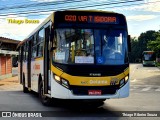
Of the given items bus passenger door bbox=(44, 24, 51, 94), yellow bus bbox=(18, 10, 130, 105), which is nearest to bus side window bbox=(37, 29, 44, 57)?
bus passenger door bbox=(44, 24, 51, 94)

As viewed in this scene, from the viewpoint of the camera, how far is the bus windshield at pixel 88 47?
39.3ft

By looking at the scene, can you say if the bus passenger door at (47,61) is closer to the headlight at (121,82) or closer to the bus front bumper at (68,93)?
the bus front bumper at (68,93)

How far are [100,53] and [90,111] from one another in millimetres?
2024

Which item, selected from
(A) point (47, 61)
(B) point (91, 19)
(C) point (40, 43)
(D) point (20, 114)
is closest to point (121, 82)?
(B) point (91, 19)

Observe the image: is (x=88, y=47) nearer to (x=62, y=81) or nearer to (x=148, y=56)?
(x=62, y=81)

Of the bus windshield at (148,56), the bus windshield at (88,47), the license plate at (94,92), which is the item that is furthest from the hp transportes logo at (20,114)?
the bus windshield at (148,56)

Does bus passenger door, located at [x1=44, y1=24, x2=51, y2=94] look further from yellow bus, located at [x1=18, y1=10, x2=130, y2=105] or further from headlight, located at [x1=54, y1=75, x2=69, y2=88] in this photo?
headlight, located at [x1=54, y1=75, x2=69, y2=88]

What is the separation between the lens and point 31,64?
57.9 ft

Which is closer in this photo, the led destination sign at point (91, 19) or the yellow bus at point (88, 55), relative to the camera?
the yellow bus at point (88, 55)

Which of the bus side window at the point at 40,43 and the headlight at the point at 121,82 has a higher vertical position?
the bus side window at the point at 40,43

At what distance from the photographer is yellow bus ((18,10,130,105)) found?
11.8 metres

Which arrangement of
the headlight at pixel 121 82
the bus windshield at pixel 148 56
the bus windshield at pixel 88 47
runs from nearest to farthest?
the bus windshield at pixel 88 47, the headlight at pixel 121 82, the bus windshield at pixel 148 56

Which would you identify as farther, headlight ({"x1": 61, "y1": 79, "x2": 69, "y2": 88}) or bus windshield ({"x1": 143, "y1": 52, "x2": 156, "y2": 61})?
bus windshield ({"x1": 143, "y1": 52, "x2": 156, "y2": 61})

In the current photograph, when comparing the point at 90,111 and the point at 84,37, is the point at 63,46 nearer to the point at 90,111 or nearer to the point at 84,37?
the point at 84,37
